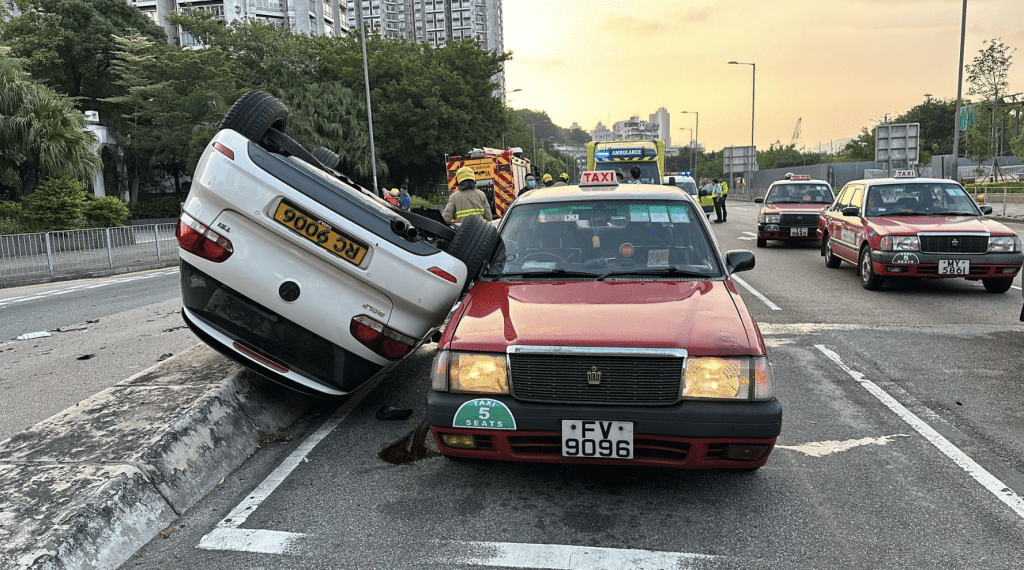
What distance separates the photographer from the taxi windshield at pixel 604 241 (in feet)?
15.2

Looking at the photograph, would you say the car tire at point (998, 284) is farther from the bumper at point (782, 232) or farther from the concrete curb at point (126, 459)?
the concrete curb at point (126, 459)

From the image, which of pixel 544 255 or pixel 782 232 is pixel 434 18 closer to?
pixel 782 232

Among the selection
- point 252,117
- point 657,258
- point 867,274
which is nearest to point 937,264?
point 867,274

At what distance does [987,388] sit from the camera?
562 cm

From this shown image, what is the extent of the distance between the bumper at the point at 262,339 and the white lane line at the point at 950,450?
3531 millimetres

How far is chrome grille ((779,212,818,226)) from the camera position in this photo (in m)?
16.7

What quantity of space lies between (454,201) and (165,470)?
7.55 m

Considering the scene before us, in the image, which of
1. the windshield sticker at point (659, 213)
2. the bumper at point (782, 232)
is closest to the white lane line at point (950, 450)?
the windshield sticker at point (659, 213)

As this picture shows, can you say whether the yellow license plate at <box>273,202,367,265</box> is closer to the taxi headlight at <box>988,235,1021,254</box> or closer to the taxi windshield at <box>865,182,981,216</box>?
the taxi headlight at <box>988,235,1021,254</box>

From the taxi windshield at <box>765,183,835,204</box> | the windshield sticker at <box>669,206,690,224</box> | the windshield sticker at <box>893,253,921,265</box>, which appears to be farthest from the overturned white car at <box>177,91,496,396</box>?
the taxi windshield at <box>765,183,835,204</box>

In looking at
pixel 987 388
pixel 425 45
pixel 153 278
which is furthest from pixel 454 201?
pixel 425 45

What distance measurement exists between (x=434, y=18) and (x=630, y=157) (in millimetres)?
149818

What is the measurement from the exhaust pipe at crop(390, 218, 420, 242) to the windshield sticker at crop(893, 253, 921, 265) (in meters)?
7.81

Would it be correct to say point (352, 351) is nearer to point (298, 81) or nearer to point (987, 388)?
point (987, 388)
